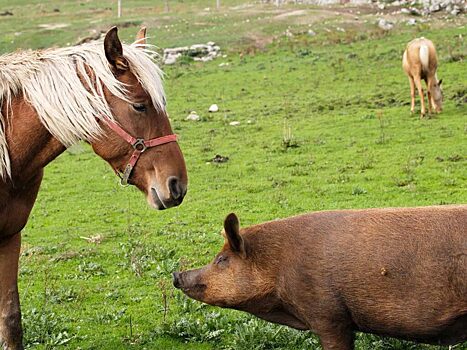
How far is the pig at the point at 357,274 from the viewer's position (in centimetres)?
520

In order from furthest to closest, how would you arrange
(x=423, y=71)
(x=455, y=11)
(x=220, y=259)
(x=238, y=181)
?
(x=455, y=11) → (x=423, y=71) → (x=238, y=181) → (x=220, y=259)

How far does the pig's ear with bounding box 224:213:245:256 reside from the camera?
5.79 m

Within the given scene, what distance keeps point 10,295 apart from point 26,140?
1.68 metres

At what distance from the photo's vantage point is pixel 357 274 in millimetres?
5441

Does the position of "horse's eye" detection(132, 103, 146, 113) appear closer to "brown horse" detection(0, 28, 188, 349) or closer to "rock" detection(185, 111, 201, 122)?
"brown horse" detection(0, 28, 188, 349)

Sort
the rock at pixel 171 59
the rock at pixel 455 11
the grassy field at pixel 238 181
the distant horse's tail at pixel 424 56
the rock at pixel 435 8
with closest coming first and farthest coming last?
the grassy field at pixel 238 181 < the distant horse's tail at pixel 424 56 < the rock at pixel 171 59 < the rock at pixel 455 11 < the rock at pixel 435 8

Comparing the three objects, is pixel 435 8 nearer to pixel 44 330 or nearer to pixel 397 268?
pixel 44 330

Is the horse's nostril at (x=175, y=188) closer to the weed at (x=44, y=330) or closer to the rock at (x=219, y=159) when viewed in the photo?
the weed at (x=44, y=330)

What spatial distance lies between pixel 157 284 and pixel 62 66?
414 cm

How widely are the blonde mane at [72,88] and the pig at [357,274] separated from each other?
4.42 feet

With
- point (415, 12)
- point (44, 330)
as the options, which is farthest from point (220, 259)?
point (415, 12)

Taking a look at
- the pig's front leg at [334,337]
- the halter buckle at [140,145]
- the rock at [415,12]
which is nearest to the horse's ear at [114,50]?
the halter buckle at [140,145]

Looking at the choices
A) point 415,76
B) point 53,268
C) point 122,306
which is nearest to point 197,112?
point 415,76

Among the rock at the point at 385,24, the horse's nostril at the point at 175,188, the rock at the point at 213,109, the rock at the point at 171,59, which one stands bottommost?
the rock at the point at 171,59
